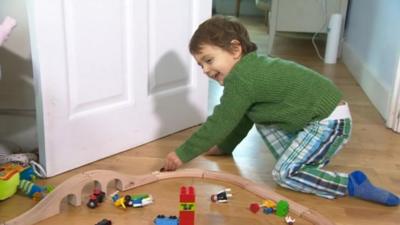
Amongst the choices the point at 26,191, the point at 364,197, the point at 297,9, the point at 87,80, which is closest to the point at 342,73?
the point at 297,9

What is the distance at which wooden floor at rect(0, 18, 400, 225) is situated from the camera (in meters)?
1.12

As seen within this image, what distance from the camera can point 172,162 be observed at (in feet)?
4.23

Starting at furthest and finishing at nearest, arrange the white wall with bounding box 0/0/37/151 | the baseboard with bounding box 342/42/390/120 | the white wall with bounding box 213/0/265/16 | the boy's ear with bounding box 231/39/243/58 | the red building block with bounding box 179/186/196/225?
1. the white wall with bounding box 213/0/265/16
2. the baseboard with bounding box 342/42/390/120
3. the white wall with bounding box 0/0/37/151
4. the boy's ear with bounding box 231/39/243/58
5. the red building block with bounding box 179/186/196/225

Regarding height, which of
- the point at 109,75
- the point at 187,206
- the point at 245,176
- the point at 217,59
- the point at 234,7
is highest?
the point at 217,59

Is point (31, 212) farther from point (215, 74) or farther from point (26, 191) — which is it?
point (215, 74)

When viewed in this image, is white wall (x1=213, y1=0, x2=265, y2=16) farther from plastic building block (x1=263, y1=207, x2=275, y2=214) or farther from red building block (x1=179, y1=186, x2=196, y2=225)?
red building block (x1=179, y1=186, x2=196, y2=225)

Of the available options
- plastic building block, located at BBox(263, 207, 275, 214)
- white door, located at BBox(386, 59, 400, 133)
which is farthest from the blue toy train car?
white door, located at BBox(386, 59, 400, 133)

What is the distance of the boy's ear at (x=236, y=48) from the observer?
3.90 ft

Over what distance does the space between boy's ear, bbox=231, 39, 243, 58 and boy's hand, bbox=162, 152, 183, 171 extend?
31cm

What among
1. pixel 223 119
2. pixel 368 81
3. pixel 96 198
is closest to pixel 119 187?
pixel 96 198

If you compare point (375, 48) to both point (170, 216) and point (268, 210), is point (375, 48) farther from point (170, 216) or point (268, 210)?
point (170, 216)

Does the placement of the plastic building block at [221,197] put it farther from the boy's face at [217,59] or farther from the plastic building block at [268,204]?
the boy's face at [217,59]

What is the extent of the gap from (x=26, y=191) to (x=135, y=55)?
0.49 meters

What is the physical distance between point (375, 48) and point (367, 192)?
1.13m
